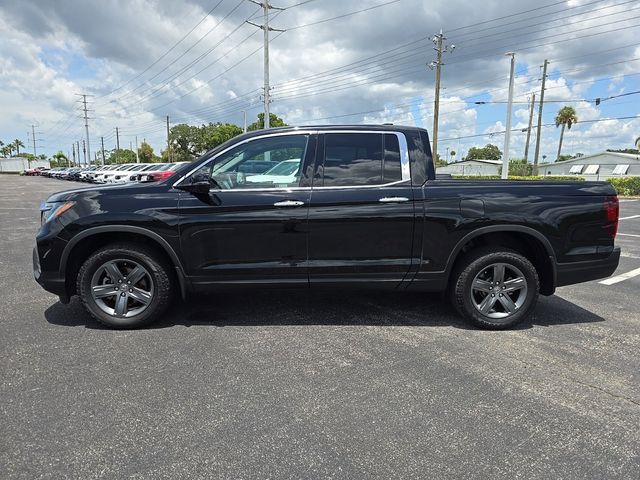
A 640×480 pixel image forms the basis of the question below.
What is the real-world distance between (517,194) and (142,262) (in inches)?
137

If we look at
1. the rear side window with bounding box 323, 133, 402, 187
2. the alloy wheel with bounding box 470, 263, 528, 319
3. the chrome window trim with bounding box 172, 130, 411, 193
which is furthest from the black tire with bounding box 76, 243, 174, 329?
the alloy wheel with bounding box 470, 263, 528, 319

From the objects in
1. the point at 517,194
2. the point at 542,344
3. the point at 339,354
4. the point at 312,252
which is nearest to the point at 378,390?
the point at 339,354

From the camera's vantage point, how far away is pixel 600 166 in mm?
55531

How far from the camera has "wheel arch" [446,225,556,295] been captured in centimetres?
406

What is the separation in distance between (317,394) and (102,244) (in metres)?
2.53

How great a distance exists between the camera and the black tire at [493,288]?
4.12 m

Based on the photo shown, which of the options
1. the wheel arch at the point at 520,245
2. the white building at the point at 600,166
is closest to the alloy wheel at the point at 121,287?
the wheel arch at the point at 520,245

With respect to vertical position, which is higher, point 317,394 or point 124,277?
point 124,277

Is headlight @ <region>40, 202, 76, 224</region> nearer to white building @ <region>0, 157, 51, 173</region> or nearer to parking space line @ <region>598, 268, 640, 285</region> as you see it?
parking space line @ <region>598, 268, 640, 285</region>

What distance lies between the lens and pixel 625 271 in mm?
6770

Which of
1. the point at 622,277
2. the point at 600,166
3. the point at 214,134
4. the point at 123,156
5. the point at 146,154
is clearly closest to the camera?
the point at 622,277

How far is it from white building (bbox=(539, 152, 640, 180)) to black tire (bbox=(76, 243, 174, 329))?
54.7 metres

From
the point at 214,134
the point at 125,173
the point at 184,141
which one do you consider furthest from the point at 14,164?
the point at 125,173

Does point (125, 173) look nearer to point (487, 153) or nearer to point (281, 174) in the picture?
point (281, 174)
